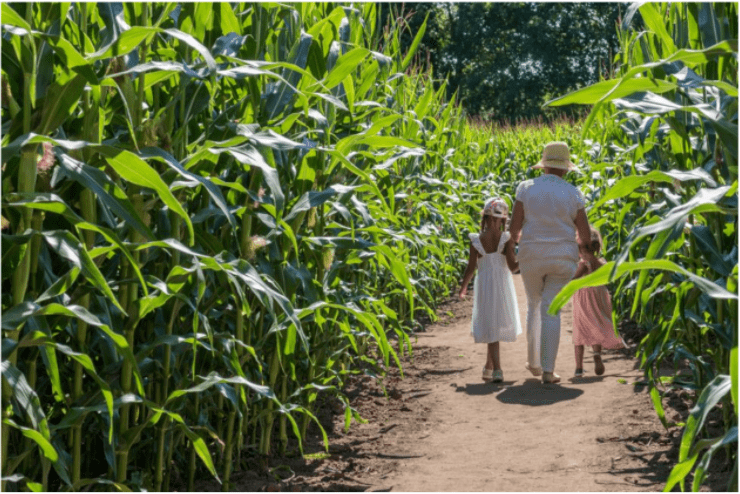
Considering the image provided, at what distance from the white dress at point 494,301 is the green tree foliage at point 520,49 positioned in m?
32.3

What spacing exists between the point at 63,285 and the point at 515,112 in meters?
40.1

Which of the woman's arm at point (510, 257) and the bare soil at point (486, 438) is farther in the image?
the woman's arm at point (510, 257)

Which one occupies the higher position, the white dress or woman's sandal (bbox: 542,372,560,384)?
the white dress

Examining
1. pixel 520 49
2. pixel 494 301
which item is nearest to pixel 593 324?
pixel 494 301

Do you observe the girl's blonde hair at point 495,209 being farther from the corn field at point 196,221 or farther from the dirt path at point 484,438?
the corn field at point 196,221

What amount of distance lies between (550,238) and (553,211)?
200mm

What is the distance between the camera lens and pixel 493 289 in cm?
642

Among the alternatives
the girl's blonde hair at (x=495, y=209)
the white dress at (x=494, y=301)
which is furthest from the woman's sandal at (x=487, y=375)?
the girl's blonde hair at (x=495, y=209)

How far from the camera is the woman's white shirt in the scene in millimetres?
5930

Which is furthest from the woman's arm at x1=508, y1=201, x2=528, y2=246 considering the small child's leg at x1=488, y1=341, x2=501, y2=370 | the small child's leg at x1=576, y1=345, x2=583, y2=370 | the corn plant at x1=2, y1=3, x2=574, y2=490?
the corn plant at x1=2, y1=3, x2=574, y2=490

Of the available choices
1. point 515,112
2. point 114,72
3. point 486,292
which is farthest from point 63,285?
point 515,112

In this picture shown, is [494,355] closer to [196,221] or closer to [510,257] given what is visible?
[510,257]

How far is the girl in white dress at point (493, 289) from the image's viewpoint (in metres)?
6.28

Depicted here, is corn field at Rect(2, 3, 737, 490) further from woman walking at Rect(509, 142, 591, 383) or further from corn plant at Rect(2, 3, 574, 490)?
woman walking at Rect(509, 142, 591, 383)
